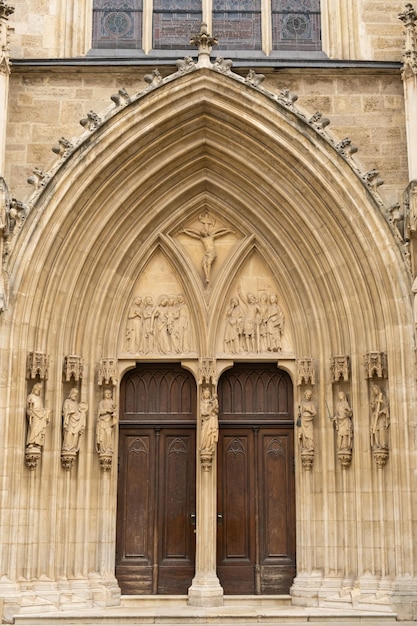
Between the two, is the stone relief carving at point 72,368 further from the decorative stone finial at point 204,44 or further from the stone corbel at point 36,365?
the decorative stone finial at point 204,44

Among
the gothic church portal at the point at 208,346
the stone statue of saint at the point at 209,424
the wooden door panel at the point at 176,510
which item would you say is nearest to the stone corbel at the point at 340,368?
the gothic church portal at the point at 208,346

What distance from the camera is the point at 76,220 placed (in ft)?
38.7

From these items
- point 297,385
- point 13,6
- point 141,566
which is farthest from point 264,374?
point 13,6

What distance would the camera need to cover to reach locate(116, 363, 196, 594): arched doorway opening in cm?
1195

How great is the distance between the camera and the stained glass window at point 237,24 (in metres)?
12.9

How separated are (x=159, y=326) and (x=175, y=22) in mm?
4478

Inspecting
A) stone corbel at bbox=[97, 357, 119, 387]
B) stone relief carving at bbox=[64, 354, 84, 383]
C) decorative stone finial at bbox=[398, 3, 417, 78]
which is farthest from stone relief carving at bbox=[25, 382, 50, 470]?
decorative stone finial at bbox=[398, 3, 417, 78]

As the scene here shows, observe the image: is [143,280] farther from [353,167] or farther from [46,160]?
[353,167]

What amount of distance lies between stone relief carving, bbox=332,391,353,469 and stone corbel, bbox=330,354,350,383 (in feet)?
1.03

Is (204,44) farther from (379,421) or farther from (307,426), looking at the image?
(379,421)

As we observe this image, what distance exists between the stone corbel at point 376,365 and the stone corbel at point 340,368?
0.34m

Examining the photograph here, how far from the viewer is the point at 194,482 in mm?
12156

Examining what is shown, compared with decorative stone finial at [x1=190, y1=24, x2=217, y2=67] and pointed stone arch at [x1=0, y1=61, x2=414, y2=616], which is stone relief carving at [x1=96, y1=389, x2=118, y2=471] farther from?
decorative stone finial at [x1=190, y1=24, x2=217, y2=67]

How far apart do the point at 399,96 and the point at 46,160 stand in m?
4.87
